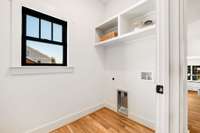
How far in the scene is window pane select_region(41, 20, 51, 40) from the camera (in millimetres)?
1968

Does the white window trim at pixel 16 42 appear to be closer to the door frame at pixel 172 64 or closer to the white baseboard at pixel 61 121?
the white baseboard at pixel 61 121

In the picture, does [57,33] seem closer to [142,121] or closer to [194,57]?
[142,121]

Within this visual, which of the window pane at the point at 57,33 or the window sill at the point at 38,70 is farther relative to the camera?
the window pane at the point at 57,33

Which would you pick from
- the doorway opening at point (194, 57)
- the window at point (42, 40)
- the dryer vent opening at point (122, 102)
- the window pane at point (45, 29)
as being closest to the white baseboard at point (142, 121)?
the dryer vent opening at point (122, 102)

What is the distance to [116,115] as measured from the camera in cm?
251

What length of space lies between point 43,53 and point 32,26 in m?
0.48

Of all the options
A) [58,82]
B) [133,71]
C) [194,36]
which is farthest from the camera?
[194,36]

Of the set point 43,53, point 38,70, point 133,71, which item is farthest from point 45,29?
point 133,71

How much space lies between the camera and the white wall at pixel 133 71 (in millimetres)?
1993

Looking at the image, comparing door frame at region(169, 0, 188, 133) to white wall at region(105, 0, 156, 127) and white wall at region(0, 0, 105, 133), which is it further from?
white wall at region(0, 0, 105, 133)

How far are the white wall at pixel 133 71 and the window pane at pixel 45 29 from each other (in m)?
Answer: 1.46

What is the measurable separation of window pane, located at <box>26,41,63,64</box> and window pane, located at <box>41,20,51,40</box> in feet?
0.47

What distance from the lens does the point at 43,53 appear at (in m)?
2.00

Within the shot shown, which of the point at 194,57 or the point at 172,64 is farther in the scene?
the point at 194,57
